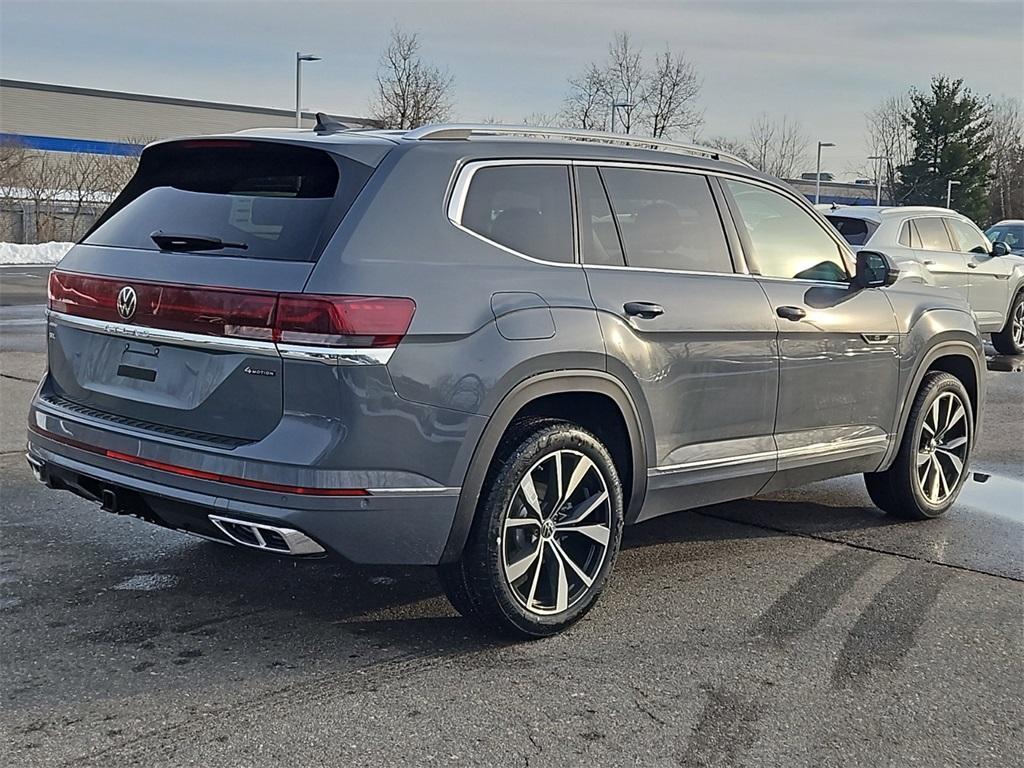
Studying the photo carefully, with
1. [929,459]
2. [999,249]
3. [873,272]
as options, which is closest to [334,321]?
[873,272]

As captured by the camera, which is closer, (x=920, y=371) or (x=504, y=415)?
(x=504, y=415)

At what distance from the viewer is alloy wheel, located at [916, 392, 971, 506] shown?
6.27m

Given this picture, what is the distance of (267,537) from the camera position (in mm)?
3760

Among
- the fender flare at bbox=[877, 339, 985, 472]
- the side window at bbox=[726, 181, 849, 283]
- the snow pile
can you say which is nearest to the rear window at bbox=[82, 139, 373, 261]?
the side window at bbox=[726, 181, 849, 283]

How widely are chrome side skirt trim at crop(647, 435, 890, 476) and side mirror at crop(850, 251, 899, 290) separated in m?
0.75

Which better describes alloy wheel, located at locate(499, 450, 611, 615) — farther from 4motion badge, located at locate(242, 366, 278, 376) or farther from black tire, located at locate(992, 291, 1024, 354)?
black tire, located at locate(992, 291, 1024, 354)

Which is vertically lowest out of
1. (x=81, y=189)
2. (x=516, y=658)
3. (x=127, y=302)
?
(x=516, y=658)

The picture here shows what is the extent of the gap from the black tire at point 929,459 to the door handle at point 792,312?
121cm

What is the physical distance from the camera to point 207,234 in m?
4.11

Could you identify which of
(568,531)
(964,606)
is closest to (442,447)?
(568,531)

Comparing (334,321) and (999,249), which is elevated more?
(999,249)

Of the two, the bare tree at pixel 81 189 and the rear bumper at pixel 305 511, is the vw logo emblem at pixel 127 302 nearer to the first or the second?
the rear bumper at pixel 305 511

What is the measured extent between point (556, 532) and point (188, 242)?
1679 mm

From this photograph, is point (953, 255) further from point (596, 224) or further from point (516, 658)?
point (516, 658)
